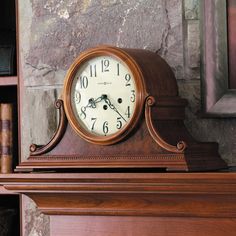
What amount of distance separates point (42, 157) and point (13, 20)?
95 cm

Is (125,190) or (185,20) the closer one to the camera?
(125,190)

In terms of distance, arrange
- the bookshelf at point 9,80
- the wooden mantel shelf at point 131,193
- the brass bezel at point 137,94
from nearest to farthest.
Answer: the wooden mantel shelf at point 131,193 < the brass bezel at point 137,94 < the bookshelf at point 9,80

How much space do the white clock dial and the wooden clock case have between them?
0.04m

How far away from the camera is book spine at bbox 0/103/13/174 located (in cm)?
280

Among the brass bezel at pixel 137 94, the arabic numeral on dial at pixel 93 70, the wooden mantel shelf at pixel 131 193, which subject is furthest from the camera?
the arabic numeral on dial at pixel 93 70

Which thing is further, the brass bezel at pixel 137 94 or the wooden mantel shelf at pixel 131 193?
the brass bezel at pixel 137 94

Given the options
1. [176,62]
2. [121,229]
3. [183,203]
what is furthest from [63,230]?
[176,62]

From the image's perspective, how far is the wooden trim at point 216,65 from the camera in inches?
92.4

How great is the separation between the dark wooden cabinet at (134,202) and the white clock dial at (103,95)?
16 centimetres

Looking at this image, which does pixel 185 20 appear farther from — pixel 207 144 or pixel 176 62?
pixel 207 144

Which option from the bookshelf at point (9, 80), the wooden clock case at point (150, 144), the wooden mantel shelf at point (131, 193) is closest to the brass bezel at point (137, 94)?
the wooden clock case at point (150, 144)

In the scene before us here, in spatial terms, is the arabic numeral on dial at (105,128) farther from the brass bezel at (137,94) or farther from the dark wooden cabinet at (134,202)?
the dark wooden cabinet at (134,202)

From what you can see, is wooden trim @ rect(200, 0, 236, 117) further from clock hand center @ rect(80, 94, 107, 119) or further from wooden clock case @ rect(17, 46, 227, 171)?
clock hand center @ rect(80, 94, 107, 119)

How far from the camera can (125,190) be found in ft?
7.24
